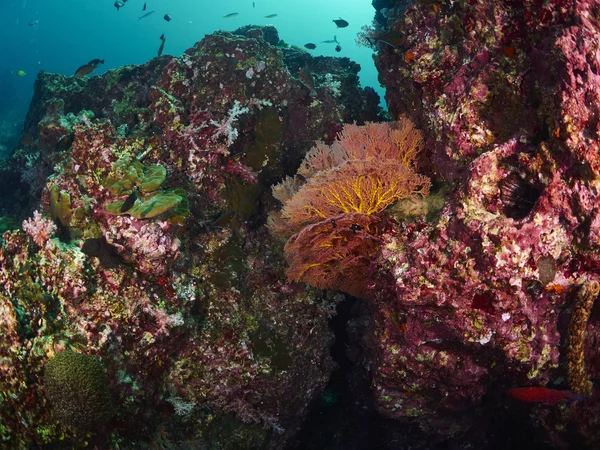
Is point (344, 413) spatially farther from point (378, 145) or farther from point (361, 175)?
point (378, 145)

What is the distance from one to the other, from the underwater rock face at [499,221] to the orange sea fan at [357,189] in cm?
38

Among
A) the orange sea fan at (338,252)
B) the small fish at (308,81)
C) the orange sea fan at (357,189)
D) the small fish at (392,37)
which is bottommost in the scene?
the orange sea fan at (338,252)

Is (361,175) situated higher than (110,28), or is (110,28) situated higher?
(110,28)

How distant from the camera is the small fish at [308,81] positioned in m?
5.98

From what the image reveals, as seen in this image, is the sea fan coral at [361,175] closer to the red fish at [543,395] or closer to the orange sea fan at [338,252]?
the orange sea fan at [338,252]

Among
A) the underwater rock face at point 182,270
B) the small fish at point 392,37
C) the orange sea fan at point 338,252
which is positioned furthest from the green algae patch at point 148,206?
the small fish at point 392,37

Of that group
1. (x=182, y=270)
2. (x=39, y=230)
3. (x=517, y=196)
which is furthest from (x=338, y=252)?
(x=39, y=230)

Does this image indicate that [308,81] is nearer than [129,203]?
No

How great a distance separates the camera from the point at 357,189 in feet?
12.3

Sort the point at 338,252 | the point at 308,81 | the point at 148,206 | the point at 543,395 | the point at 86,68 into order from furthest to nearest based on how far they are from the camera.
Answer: the point at 86,68 → the point at 308,81 → the point at 338,252 → the point at 148,206 → the point at 543,395

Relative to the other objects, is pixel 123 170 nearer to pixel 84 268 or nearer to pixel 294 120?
pixel 84 268

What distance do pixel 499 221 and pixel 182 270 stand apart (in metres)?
3.65

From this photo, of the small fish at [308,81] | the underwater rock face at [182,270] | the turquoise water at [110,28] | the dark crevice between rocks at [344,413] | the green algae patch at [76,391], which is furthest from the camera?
the turquoise water at [110,28]

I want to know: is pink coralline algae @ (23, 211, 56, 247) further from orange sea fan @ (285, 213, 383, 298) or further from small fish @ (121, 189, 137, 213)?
orange sea fan @ (285, 213, 383, 298)
